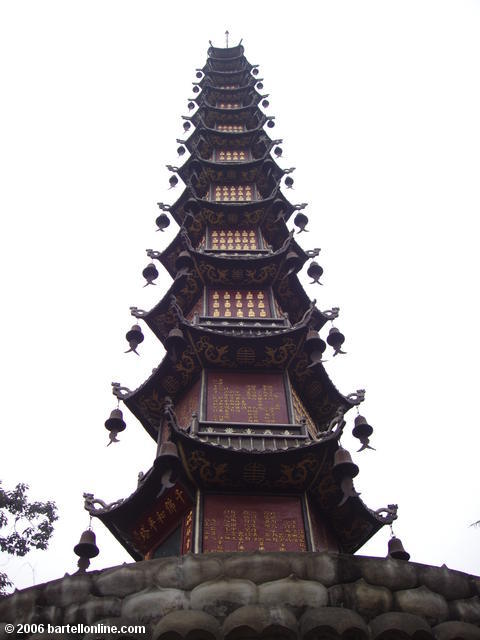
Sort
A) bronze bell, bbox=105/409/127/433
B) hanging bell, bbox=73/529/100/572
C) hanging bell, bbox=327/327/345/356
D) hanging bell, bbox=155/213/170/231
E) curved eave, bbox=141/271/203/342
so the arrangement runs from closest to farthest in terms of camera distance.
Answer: hanging bell, bbox=73/529/100/572 → bronze bell, bbox=105/409/127/433 → hanging bell, bbox=327/327/345/356 → curved eave, bbox=141/271/203/342 → hanging bell, bbox=155/213/170/231

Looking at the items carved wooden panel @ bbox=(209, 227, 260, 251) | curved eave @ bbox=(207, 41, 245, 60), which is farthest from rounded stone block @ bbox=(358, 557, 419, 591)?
curved eave @ bbox=(207, 41, 245, 60)

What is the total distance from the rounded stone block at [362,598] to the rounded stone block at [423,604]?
0.45ft

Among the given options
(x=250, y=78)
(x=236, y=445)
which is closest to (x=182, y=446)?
(x=236, y=445)

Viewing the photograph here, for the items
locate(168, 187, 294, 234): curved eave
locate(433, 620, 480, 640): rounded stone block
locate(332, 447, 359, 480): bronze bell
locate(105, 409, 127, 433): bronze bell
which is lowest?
locate(433, 620, 480, 640): rounded stone block

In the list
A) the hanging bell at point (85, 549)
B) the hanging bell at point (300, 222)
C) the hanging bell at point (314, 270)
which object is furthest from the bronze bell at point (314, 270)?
the hanging bell at point (85, 549)

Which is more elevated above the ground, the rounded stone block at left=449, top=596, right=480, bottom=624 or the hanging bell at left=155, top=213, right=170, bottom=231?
the hanging bell at left=155, top=213, right=170, bottom=231

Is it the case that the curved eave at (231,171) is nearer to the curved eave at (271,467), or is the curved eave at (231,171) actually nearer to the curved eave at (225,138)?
the curved eave at (225,138)

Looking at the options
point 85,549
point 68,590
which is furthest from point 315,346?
point 68,590

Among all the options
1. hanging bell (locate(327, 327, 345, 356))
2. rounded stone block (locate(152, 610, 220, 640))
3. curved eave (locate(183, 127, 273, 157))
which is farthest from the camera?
curved eave (locate(183, 127, 273, 157))

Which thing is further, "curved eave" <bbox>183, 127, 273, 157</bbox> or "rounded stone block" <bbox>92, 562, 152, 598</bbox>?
"curved eave" <bbox>183, 127, 273, 157</bbox>

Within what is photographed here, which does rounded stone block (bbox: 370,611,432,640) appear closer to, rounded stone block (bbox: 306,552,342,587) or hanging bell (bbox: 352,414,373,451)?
rounded stone block (bbox: 306,552,342,587)

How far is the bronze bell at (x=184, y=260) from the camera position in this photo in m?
17.4

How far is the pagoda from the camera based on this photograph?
12.1 meters

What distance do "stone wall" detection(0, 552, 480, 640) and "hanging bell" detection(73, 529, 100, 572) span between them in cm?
385
